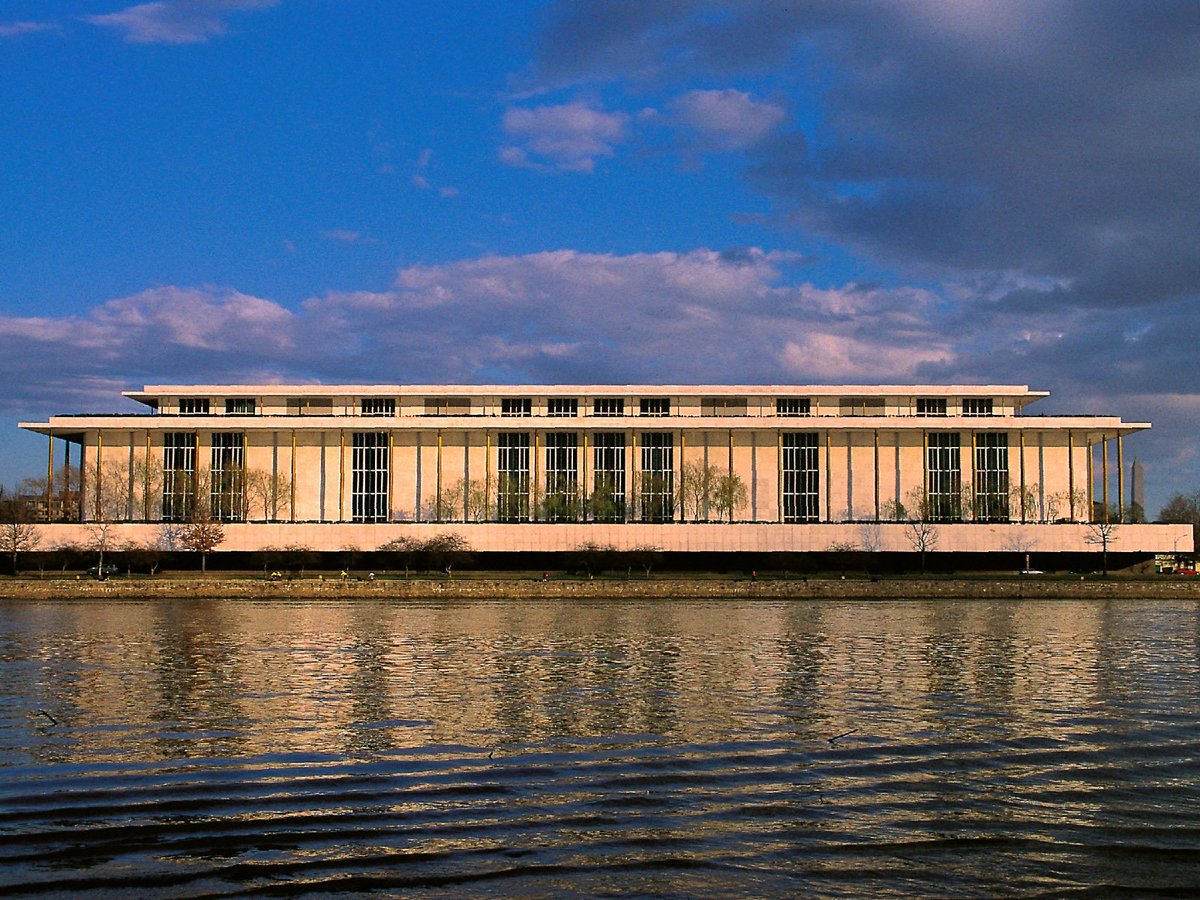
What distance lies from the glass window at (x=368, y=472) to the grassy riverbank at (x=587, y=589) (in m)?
25.6

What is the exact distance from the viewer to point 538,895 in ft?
36.4

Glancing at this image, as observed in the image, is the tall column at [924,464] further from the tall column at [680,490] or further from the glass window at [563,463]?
the glass window at [563,463]

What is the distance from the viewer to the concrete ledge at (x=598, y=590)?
233ft

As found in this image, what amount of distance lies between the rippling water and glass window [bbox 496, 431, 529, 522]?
6266 cm

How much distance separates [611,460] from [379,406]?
20418 millimetres

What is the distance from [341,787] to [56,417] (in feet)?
311

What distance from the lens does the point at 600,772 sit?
16.5 meters

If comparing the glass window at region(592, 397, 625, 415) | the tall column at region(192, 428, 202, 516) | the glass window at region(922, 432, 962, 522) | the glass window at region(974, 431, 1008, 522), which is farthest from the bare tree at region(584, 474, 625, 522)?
the tall column at region(192, 428, 202, 516)

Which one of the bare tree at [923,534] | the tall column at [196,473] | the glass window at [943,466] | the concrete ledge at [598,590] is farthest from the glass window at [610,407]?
the tall column at [196,473]

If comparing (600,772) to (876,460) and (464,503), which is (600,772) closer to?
(464,503)

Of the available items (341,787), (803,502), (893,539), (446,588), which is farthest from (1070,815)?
(803,502)

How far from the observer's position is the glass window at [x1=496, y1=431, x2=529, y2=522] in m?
97.3

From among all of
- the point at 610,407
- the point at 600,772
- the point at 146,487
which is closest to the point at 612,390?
the point at 610,407

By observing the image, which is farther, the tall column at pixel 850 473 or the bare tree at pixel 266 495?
the tall column at pixel 850 473
